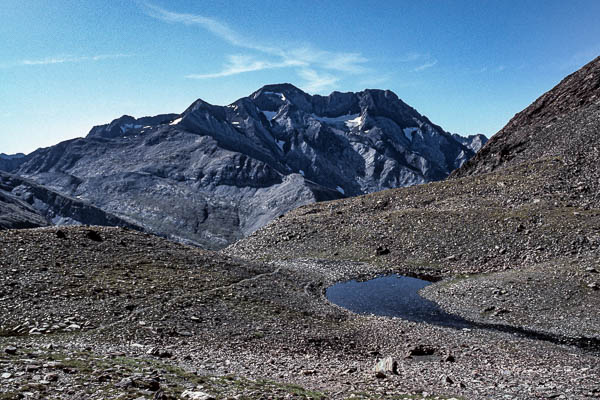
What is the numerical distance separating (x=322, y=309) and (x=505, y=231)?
104 ft

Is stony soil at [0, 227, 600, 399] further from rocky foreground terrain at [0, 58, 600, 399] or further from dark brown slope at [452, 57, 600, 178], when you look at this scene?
dark brown slope at [452, 57, 600, 178]

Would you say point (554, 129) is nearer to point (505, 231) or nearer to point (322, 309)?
point (505, 231)

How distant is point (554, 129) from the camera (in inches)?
3287

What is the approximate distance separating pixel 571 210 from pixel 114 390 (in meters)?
58.1

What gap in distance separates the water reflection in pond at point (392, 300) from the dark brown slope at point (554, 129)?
4275 centimetres

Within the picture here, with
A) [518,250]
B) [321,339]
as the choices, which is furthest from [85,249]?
[518,250]

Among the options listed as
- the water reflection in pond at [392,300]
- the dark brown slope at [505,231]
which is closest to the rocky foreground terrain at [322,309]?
the dark brown slope at [505,231]

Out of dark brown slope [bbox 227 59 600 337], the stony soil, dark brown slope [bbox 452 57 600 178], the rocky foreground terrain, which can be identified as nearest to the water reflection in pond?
the rocky foreground terrain

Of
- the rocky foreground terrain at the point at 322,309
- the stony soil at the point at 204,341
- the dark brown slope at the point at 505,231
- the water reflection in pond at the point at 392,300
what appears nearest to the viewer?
the stony soil at the point at 204,341

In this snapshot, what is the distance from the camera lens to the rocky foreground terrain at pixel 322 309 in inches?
642

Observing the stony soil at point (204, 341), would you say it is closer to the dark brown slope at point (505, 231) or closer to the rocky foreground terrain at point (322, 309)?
the rocky foreground terrain at point (322, 309)

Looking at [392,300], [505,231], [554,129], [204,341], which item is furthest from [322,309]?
[554,129]

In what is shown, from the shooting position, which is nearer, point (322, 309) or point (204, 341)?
point (204, 341)

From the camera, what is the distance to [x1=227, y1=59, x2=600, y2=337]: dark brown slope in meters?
36.3
